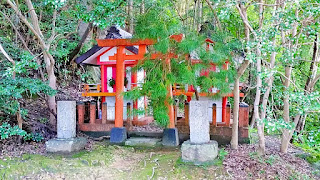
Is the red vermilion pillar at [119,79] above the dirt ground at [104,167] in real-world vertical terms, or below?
above

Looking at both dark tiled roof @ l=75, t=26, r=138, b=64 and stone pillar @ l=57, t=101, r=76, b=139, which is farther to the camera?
dark tiled roof @ l=75, t=26, r=138, b=64

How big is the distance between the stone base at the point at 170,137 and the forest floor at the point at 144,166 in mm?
403

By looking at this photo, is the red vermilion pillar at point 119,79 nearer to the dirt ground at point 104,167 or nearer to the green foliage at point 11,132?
the dirt ground at point 104,167

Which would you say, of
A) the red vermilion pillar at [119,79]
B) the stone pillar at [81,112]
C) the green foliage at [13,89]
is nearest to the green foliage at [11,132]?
the green foliage at [13,89]

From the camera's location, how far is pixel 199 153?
502 centimetres

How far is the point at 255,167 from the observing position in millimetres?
4859

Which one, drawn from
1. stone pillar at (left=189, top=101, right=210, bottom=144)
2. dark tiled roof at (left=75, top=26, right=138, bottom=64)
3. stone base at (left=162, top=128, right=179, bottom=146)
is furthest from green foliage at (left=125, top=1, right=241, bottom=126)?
dark tiled roof at (left=75, top=26, right=138, bottom=64)

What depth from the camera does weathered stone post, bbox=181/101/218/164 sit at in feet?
16.5

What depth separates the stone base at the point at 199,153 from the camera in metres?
5.02

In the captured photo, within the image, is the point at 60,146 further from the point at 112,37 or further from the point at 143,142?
the point at 112,37

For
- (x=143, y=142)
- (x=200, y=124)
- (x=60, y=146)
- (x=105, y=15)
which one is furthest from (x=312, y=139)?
(x=60, y=146)

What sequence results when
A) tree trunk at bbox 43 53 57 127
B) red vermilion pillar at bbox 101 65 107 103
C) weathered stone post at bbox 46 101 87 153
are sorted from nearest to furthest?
weathered stone post at bbox 46 101 87 153
tree trunk at bbox 43 53 57 127
red vermilion pillar at bbox 101 65 107 103

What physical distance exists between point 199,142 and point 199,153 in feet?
0.80

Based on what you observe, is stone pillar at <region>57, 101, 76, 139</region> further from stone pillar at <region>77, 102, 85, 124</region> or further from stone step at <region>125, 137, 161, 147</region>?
stone step at <region>125, 137, 161, 147</region>
